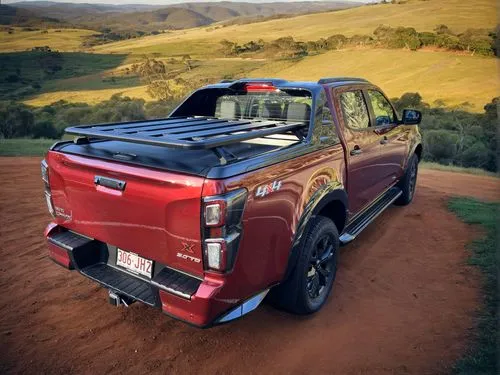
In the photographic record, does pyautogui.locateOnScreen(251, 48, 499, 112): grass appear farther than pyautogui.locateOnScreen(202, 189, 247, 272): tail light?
Yes

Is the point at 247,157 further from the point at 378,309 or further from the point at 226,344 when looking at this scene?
the point at 378,309

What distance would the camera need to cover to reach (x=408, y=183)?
6293mm

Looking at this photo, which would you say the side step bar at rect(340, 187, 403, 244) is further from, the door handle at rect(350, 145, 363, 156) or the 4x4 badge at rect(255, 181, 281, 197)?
the 4x4 badge at rect(255, 181, 281, 197)

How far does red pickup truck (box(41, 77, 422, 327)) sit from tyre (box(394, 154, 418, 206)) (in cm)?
226

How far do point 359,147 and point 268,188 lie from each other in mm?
1809

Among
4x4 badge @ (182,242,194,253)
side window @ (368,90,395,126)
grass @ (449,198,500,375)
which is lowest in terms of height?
grass @ (449,198,500,375)

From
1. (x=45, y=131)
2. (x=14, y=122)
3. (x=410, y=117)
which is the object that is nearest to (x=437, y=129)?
(x=410, y=117)

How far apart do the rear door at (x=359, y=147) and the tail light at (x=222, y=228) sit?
181 centimetres

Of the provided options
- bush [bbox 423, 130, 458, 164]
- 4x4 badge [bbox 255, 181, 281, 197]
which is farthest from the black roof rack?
bush [bbox 423, 130, 458, 164]

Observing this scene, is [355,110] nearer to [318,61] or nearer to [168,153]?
[168,153]

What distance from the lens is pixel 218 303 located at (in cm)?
244

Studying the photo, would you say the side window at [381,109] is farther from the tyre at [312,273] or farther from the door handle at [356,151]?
the tyre at [312,273]

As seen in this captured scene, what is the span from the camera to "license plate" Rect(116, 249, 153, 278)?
2.73 m

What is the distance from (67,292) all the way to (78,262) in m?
0.96
